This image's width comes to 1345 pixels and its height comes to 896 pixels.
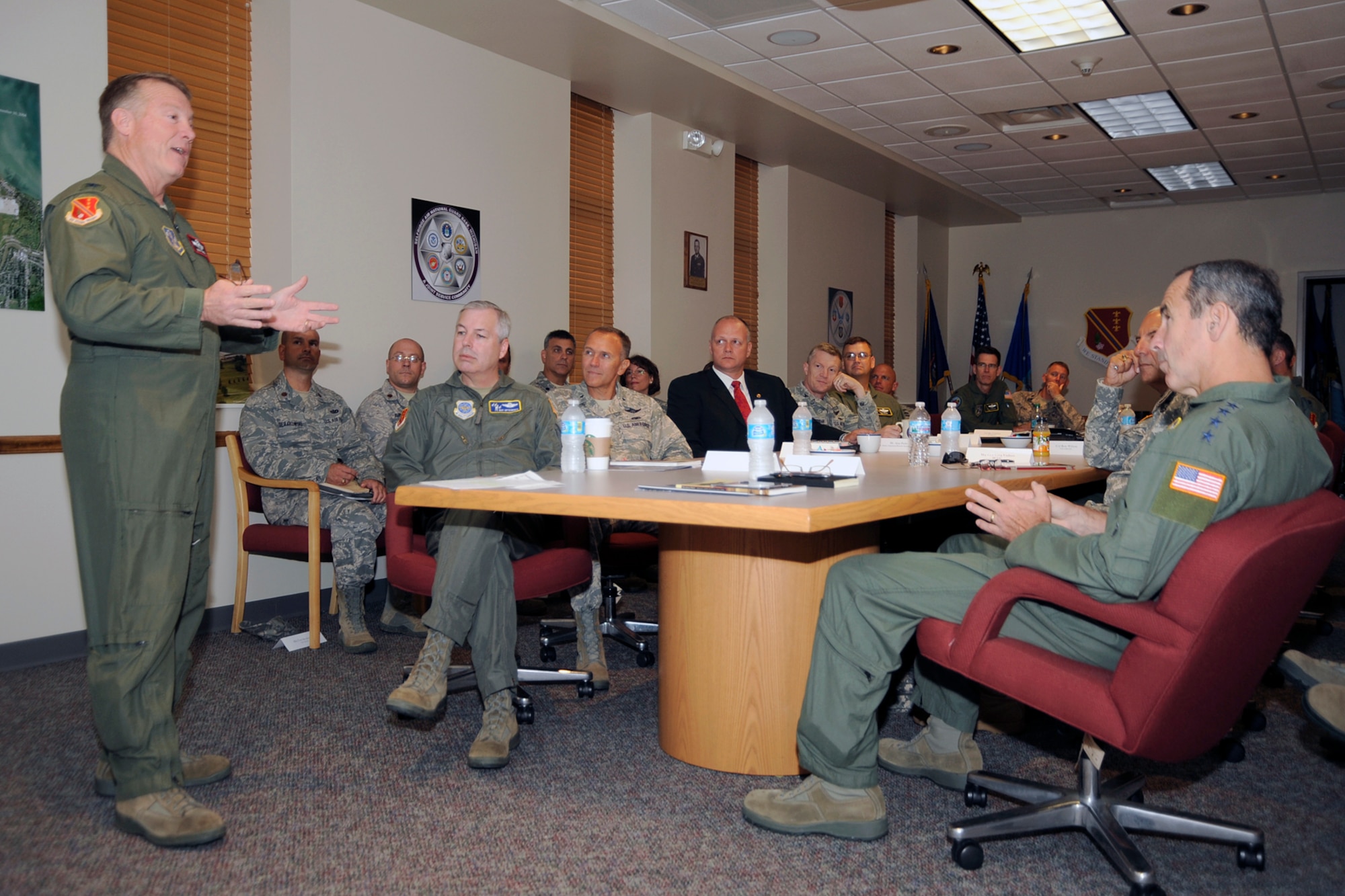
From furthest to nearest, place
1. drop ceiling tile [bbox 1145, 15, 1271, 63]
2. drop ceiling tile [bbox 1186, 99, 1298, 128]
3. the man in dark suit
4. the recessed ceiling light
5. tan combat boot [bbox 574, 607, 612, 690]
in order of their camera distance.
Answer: drop ceiling tile [bbox 1186, 99, 1298, 128]
the recessed ceiling light
drop ceiling tile [bbox 1145, 15, 1271, 63]
the man in dark suit
tan combat boot [bbox 574, 607, 612, 690]

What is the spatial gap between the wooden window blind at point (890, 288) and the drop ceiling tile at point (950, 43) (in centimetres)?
445

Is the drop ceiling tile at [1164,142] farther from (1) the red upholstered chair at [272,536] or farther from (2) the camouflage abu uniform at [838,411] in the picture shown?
(1) the red upholstered chair at [272,536]

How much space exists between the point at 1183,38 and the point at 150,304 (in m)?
5.60

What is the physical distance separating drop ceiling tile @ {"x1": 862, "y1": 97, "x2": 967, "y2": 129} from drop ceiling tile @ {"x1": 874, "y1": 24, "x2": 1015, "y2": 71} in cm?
71

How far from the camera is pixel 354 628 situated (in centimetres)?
404

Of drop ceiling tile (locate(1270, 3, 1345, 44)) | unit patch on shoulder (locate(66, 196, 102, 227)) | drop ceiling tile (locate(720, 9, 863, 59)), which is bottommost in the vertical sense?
unit patch on shoulder (locate(66, 196, 102, 227))

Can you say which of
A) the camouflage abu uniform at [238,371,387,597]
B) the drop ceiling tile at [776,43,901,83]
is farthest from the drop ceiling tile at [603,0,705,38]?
the camouflage abu uniform at [238,371,387,597]

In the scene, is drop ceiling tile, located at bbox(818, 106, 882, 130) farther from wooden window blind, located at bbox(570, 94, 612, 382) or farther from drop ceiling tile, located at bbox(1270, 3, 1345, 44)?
drop ceiling tile, located at bbox(1270, 3, 1345, 44)

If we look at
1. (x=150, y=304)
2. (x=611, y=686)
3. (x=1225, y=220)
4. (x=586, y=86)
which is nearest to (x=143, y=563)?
(x=150, y=304)

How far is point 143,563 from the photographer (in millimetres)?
2148

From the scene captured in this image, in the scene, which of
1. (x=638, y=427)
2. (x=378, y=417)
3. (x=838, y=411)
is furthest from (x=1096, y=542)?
(x=838, y=411)

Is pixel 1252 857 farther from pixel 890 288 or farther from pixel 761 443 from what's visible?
pixel 890 288

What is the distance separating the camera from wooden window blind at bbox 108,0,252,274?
4133mm

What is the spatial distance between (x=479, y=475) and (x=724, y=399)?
1724 mm
